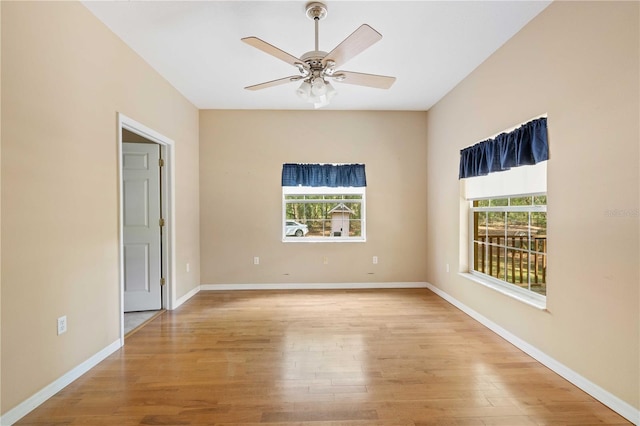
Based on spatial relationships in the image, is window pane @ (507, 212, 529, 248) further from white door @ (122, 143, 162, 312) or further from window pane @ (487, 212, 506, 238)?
white door @ (122, 143, 162, 312)

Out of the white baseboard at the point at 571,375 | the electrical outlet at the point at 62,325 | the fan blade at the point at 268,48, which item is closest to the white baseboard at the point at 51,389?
the electrical outlet at the point at 62,325

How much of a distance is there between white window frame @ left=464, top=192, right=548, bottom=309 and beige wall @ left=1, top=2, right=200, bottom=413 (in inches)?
142

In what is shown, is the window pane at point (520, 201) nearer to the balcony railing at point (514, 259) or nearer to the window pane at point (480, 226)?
the balcony railing at point (514, 259)

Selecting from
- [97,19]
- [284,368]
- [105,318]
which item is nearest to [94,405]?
[105,318]

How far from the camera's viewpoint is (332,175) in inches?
187

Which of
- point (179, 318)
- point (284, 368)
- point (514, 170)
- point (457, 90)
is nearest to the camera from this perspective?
point (284, 368)

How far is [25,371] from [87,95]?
1962 mm

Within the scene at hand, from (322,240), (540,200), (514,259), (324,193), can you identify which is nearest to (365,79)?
(540,200)

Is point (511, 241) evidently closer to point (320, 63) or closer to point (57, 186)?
point (320, 63)

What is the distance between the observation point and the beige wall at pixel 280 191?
15.4ft

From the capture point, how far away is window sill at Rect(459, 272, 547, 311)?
2.50 metres

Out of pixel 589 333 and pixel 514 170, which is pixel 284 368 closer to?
pixel 589 333

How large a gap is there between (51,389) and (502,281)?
3.90 m

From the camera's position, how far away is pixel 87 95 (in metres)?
2.37
